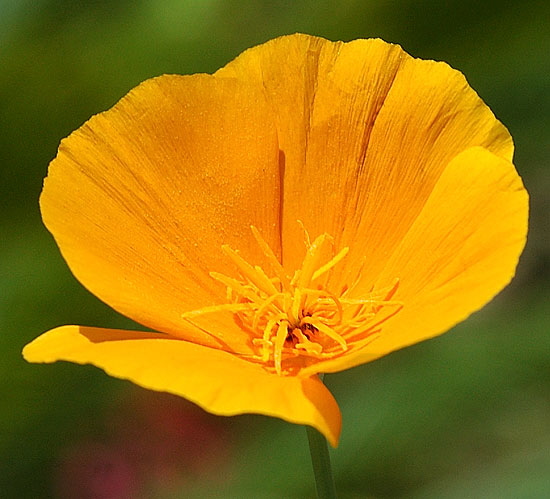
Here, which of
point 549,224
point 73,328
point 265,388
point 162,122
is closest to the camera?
point 265,388

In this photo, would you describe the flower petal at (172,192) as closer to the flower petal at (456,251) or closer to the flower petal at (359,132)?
the flower petal at (359,132)

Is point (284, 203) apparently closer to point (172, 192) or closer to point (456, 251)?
point (172, 192)

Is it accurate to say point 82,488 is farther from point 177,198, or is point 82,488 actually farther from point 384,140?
point 384,140

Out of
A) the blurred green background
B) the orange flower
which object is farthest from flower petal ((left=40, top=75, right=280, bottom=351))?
the blurred green background

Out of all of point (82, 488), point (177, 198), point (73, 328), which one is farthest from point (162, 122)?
point (82, 488)

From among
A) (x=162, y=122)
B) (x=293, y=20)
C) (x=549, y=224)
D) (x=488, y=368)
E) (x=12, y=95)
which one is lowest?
(x=488, y=368)

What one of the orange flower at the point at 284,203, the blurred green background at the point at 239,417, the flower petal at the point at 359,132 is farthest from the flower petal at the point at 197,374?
the blurred green background at the point at 239,417

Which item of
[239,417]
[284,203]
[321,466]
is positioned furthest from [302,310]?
[239,417]

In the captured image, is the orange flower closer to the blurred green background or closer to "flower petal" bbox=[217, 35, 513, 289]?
"flower petal" bbox=[217, 35, 513, 289]
